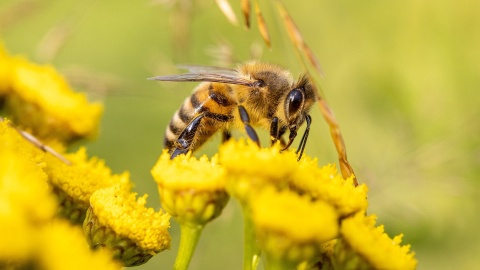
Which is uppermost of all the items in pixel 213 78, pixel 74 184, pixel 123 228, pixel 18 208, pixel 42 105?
pixel 213 78

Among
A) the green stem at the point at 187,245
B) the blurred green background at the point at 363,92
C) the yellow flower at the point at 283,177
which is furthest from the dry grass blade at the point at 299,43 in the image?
the blurred green background at the point at 363,92

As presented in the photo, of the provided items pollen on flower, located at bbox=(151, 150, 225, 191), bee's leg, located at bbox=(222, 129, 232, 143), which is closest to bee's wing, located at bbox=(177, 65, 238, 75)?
bee's leg, located at bbox=(222, 129, 232, 143)

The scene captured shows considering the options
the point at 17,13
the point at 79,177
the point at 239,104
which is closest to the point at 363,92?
the point at 239,104

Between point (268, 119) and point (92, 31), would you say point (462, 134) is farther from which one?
point (92, 31)

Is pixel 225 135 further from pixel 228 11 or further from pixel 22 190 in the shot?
pixel 22 190

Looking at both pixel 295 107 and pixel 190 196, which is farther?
pixel 295 107

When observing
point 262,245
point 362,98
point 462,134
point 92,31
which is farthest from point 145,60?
point 262,245

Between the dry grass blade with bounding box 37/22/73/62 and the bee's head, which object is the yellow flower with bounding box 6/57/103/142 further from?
the bee's head

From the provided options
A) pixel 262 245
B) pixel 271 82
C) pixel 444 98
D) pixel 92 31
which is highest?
pixel 444 98
